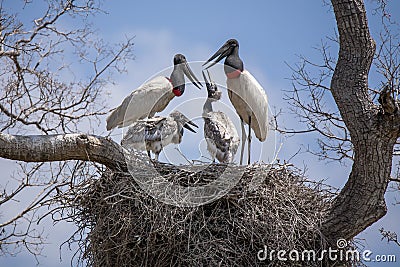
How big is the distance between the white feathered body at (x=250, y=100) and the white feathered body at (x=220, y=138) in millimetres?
551

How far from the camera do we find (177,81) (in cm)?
870

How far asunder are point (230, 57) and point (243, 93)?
1.76 ft

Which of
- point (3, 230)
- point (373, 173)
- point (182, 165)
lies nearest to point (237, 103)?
point (182, 165)

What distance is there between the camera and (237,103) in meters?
8.06

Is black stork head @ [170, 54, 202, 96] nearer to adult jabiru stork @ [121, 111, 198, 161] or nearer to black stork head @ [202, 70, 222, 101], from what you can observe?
black stork head @ [202, 70, 222, 101]

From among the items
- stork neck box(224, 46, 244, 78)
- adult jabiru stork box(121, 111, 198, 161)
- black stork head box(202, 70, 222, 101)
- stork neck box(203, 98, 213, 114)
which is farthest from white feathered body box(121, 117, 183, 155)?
stork neck box(224, 46, 244, 78)

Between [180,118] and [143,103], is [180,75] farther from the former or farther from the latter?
[180,118]

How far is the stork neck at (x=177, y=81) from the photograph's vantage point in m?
8.62

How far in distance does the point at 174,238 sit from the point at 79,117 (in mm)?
4026

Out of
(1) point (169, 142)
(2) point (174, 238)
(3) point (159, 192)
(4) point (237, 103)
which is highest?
(4) point (237, 103)

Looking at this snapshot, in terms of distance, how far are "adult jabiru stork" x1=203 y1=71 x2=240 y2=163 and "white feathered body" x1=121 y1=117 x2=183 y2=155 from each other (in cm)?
41

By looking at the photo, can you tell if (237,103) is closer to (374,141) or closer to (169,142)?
(169,142)

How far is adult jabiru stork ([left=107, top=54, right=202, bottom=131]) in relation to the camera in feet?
27.5

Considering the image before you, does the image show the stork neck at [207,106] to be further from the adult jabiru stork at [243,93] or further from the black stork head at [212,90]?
the adult jabiru stork at [243,93]
